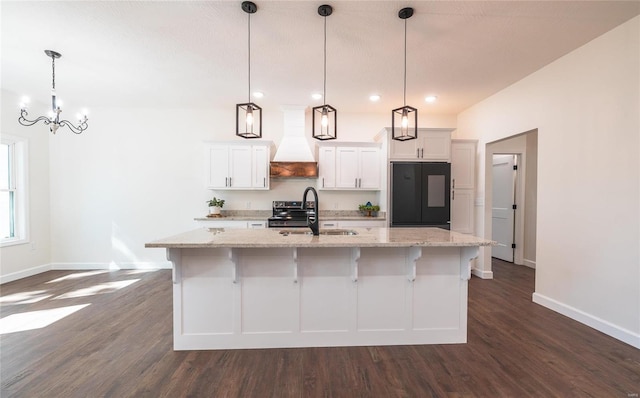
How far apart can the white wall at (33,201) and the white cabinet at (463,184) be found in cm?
687

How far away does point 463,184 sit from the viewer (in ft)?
15.0

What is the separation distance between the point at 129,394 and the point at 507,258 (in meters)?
6.16

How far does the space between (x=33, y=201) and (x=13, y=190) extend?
0.29m

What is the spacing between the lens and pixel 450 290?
7.98 ft

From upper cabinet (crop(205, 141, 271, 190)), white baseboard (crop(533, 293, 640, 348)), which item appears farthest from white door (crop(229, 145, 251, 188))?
white baseboard (crop(533, 293, 640, 348))

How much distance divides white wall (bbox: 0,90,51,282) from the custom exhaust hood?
3.90m

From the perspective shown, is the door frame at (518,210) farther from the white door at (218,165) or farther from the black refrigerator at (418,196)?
the white door at (218,165)

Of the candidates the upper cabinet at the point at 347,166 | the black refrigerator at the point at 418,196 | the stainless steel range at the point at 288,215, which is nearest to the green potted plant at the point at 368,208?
the upper cabinet at the point at 347,166

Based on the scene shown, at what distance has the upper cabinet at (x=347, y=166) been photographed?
472 cm

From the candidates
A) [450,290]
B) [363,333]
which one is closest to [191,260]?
[363,333]

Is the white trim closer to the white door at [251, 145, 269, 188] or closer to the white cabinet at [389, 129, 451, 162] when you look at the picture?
the white door at [251, 145, 269, 188]

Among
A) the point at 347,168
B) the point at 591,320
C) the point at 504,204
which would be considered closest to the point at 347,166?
the point at 347,168

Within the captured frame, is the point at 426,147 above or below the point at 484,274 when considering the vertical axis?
above

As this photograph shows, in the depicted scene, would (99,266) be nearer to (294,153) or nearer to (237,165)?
(237,165)
